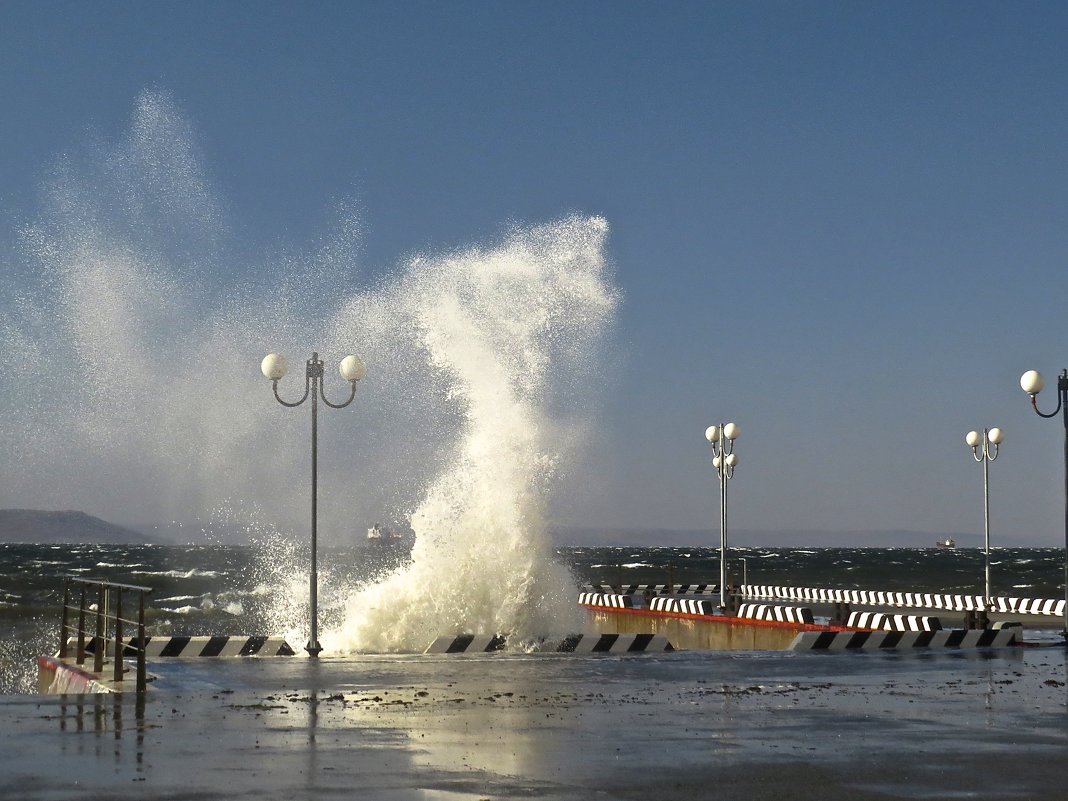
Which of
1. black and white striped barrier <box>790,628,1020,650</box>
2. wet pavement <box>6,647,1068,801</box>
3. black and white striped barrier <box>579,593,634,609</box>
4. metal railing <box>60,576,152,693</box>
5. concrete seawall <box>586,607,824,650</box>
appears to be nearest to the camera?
wet pavement <box>6,647,1068,801</box>

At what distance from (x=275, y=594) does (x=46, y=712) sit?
3033 inches

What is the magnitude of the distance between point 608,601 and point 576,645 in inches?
829

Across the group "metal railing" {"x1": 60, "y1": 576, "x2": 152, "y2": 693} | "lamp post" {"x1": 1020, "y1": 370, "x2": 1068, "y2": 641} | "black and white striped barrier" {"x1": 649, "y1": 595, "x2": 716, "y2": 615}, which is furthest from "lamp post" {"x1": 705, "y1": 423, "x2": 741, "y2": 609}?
"metal railing" {"x1": 60, "y1": 576, "x2": 152, "y2": 693}

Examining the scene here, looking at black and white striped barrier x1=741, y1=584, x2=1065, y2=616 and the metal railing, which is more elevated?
the metal railing

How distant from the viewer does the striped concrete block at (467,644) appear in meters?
21.4

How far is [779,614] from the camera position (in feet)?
104

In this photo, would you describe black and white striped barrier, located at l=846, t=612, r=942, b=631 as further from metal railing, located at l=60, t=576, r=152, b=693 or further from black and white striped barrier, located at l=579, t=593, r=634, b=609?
metal railing, located at l=60, t=576, r=152, b=693

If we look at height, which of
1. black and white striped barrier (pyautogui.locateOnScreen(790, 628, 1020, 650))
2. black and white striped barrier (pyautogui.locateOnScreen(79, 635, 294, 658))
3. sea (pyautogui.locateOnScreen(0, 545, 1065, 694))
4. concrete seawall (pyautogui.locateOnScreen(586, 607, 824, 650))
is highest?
black and white striped barrier (pyautogui.locateOnScreen(79, 635, 294, 658))

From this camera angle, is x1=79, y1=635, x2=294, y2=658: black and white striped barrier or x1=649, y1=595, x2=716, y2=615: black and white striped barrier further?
x1=649, y1=595, x2=716, y2=615: black and white striped barrier

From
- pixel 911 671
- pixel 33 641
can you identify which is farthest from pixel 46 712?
pixel 33 641

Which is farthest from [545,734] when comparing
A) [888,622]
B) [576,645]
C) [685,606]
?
[685,606]

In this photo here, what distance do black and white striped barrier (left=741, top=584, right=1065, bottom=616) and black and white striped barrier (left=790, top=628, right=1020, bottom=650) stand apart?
6.56 meters

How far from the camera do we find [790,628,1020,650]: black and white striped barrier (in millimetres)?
22625

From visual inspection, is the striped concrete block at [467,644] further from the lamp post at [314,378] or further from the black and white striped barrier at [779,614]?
the black and white striped barrier at [779,614]
